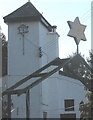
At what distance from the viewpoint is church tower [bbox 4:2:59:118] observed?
2088 cm

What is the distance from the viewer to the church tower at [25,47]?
20878mm

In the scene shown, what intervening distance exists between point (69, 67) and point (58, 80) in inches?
599

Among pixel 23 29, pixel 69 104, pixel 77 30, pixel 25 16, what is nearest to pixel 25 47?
pixel 23 29

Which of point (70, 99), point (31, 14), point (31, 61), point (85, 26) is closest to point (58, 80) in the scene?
point (70, 99)

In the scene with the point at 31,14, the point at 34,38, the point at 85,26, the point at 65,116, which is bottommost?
the point at 65,116

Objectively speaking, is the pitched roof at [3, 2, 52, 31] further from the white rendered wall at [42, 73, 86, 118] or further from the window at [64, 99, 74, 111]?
the window at [64, 99, 74, 111]

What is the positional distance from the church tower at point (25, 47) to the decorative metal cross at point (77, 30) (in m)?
12.8

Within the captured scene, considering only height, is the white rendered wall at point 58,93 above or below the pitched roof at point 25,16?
below

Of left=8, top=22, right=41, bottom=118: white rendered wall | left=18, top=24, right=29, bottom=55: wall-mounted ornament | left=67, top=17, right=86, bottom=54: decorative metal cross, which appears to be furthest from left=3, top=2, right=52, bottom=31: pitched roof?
left=67, top=17, right=86, bottom=54: decorative metal cross

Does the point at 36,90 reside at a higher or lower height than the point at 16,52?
lower

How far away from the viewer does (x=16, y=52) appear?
21391 mm

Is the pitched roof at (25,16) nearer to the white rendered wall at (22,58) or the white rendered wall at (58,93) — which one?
the white rendered wall at (22,58)

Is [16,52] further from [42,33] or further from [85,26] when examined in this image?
[85,26]

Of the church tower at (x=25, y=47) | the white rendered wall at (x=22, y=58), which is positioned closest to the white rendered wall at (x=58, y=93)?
the white rendered wall at (x=22, y=58)
